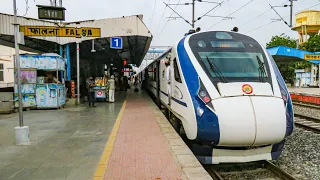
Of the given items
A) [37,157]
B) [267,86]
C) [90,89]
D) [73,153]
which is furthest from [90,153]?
[90,89]

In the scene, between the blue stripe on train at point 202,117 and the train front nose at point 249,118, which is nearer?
the train front nose at point 249,118

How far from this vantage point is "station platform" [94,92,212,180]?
450cm

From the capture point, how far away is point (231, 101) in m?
5.38

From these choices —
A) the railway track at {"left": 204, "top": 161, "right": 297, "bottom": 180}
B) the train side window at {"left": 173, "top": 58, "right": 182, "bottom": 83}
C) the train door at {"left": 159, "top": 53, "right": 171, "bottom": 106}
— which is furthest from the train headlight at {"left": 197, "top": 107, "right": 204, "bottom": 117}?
the train door at {"left": 159, "top": 53, "right": 171, "bottom": 106}

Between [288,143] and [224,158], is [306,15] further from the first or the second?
[224,158]

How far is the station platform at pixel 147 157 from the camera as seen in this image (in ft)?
14.8

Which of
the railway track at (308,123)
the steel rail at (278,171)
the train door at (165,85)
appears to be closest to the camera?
the steel rail at (278,171)

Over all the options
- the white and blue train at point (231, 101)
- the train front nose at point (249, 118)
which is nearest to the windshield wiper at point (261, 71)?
the white and blue train at point (231, 101)

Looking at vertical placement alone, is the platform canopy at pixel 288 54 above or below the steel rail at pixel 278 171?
above

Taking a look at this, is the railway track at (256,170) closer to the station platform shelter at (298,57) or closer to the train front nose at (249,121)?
the train front nose at (249,121)

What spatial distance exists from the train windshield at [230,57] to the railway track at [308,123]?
14.7 ft

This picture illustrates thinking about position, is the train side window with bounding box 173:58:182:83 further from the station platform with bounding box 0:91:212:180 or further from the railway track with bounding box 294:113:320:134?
the railway track with bounding box 294:113:320:134

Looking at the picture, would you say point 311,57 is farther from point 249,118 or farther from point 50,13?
point 249,118

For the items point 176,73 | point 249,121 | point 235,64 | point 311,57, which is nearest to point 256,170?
point 249,121
